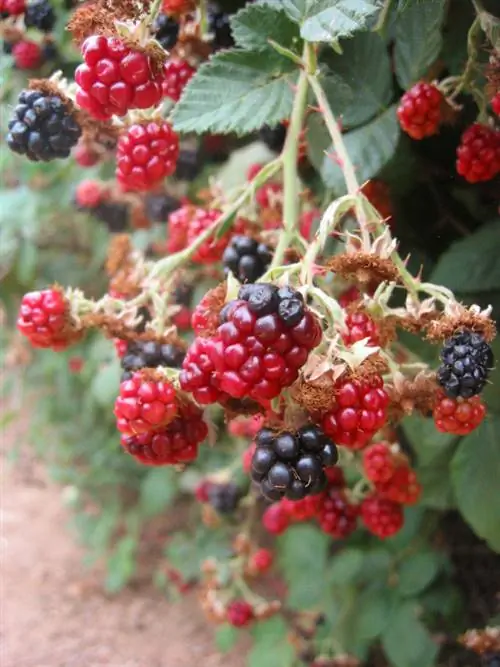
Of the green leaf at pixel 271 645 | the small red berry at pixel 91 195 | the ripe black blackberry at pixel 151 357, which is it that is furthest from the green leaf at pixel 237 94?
the green leaf at pixel 271 645

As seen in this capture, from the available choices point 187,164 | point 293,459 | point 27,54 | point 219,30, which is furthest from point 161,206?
point 293,459

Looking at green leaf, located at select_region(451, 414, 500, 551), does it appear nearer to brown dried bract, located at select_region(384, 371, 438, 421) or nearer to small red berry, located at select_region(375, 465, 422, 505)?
small red berry, located at select_region(375, 465, 422, 505)

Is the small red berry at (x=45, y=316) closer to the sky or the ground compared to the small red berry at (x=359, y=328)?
closer to the ground

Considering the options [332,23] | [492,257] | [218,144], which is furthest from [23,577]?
[332,23]

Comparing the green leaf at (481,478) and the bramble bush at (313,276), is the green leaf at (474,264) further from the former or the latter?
→ the green leaf at (481,478)

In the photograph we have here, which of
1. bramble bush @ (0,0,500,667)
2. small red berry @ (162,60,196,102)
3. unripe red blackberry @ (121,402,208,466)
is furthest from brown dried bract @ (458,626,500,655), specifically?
small red berry @ (162,60,196,102)
